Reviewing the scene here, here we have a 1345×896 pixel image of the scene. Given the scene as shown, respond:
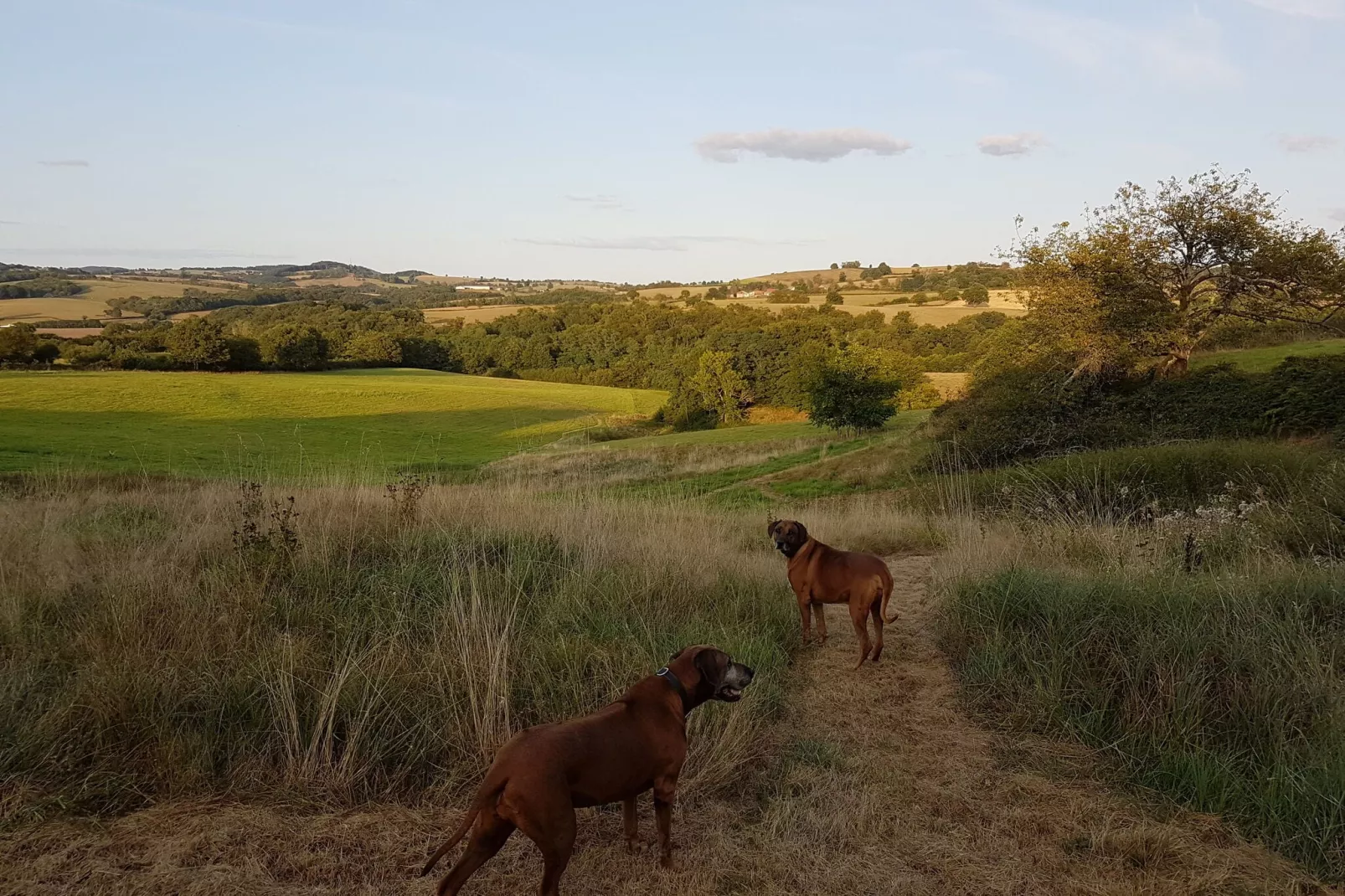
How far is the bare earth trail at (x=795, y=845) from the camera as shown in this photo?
3.30 m

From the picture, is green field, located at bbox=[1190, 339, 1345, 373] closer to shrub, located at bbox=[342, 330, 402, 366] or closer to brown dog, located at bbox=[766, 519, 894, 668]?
brown dog, located at bbox=[766, 519, 894, 668]

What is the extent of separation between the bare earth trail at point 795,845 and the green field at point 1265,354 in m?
24.3

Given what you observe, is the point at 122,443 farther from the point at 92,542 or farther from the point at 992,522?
the point at 992,522

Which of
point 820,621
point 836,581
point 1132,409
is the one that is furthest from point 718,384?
point 836,581

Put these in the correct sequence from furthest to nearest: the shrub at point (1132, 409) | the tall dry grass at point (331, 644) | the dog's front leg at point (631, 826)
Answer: the shrub at point (1132, 409), the tall dry grass at point (331, 644), the dog's front leg at point (631, 826)

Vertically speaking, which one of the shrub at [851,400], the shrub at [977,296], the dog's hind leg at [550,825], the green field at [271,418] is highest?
the shrub at [977,296]

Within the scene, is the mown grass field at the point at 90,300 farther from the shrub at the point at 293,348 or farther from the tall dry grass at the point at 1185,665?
the tall dry grass at the point at 1185,665

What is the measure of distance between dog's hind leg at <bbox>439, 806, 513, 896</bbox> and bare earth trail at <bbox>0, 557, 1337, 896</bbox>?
39cm

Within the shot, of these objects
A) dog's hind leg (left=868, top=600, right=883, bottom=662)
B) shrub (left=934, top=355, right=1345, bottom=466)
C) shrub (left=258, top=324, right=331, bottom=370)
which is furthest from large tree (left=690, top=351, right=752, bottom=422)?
dog's hind leg (left=868, top=600, right=883, bottom=662)

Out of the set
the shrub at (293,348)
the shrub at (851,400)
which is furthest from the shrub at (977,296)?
the shrub at (293,348)

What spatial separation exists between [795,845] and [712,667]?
87cm

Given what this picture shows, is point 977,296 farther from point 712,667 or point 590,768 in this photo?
point 590,768

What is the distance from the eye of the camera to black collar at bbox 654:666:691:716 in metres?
3.68

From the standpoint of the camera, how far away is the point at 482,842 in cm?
296
